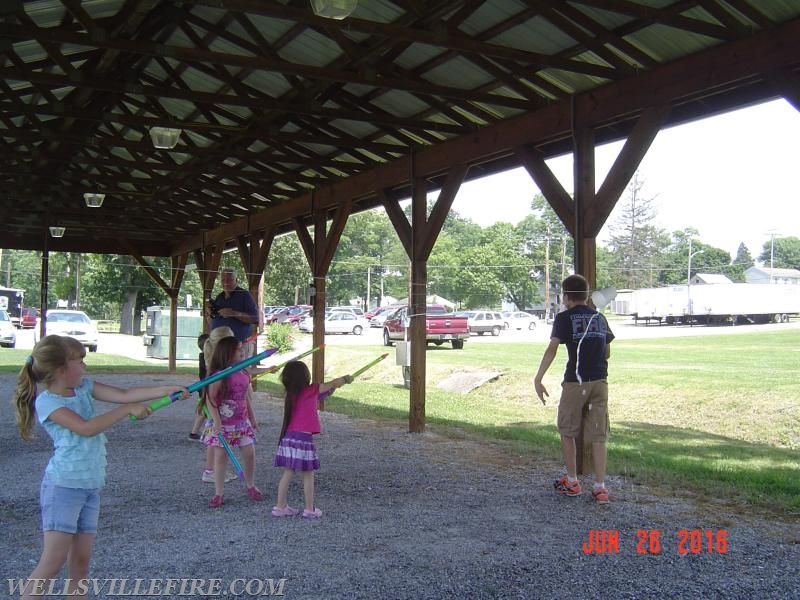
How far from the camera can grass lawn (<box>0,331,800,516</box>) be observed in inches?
282

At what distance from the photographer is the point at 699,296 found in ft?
146

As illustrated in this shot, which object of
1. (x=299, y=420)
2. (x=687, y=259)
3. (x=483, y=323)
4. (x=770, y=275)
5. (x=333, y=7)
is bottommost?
(x=299, y=420)

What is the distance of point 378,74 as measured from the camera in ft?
24.8

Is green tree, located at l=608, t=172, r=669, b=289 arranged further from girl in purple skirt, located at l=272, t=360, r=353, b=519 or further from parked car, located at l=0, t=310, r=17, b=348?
girl in purple skirt, located at l=272, t=360, r=353, b=519

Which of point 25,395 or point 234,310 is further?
point 234,310

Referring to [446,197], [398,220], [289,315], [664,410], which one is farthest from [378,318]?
[446,197]

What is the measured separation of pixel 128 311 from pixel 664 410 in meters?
36.3

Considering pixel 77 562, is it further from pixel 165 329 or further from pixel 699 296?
pixel 699 296

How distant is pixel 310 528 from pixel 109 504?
1.69 m

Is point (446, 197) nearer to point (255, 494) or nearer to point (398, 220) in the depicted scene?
point (398, 220)

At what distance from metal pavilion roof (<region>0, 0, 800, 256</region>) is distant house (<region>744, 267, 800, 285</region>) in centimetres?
7057

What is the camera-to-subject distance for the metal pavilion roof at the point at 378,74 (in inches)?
224

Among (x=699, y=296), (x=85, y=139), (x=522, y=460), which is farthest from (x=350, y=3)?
(x=699, y=296)

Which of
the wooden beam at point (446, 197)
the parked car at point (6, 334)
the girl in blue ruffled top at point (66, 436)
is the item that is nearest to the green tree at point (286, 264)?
the parked car at point (6, 334)
